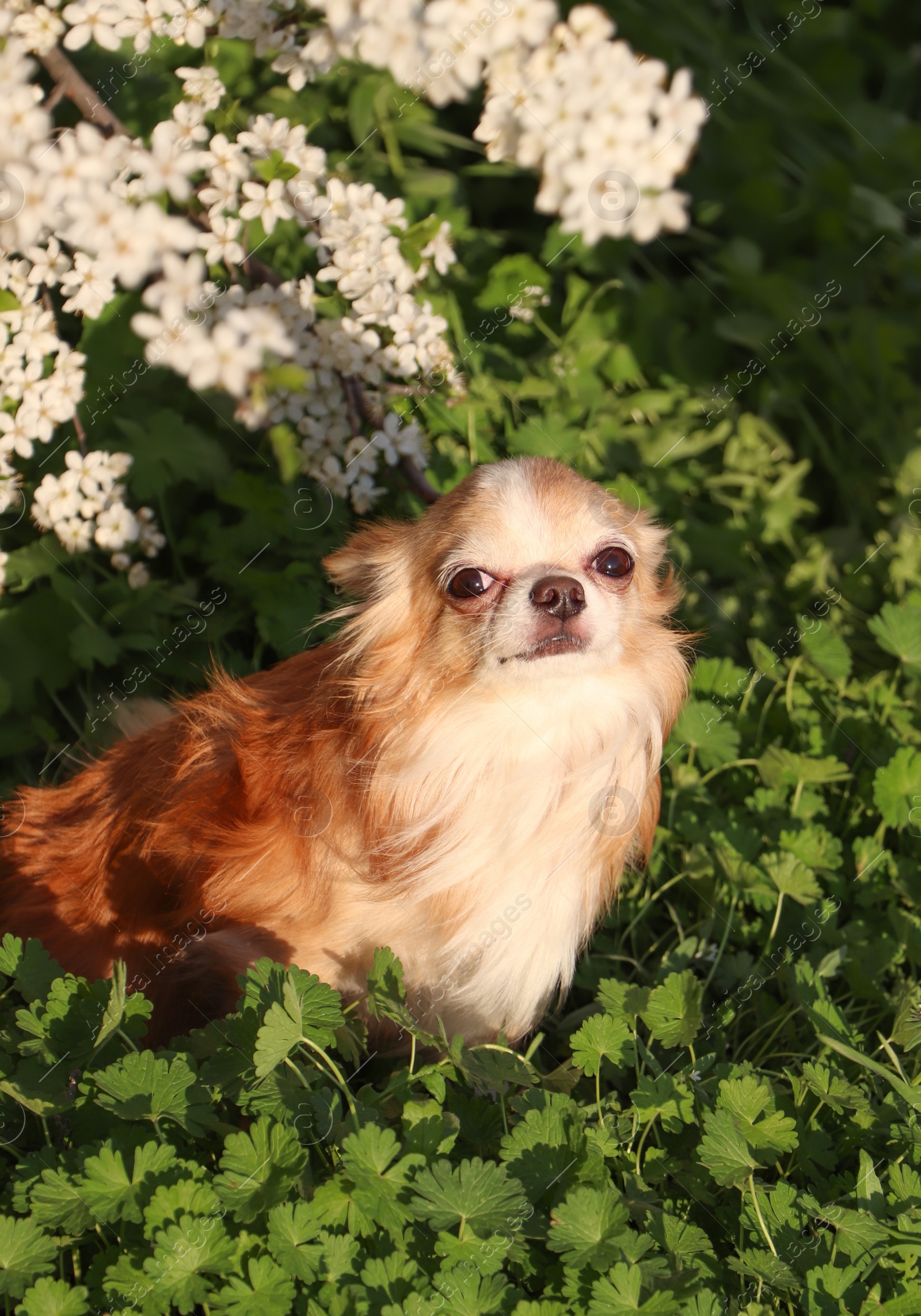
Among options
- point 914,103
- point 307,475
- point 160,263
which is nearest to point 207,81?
point 307,475

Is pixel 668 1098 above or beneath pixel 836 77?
beneath

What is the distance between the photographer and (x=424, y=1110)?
2205mm

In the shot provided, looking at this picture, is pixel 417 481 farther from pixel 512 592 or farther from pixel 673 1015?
pixel 673 1015

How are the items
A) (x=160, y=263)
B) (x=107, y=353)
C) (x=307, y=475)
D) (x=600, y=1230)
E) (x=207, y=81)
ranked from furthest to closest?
(x=307, y=475), (x=107, y=353), (x=207, y=81), (x=600, y=1230), (x=160, y=263)

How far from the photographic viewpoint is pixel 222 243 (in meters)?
2.97

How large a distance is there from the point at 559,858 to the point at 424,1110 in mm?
664

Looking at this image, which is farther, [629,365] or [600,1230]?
[629,365]

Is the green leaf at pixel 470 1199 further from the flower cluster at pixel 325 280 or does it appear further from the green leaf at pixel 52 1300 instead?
the flower cluster at pixel 325 280

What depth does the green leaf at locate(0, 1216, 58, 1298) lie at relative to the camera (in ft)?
6.17

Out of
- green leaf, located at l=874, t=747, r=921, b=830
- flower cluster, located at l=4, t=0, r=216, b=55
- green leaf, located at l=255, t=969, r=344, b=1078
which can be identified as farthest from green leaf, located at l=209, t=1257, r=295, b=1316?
flower cluster, located at l=4, t=0, r=216, b=55

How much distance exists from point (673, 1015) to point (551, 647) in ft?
3.08

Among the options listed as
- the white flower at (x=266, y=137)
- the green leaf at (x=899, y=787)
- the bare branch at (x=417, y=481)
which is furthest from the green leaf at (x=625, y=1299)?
the white flower at (x=266, y=137)

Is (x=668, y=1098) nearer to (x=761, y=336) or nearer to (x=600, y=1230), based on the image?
(x=600, y=1230)

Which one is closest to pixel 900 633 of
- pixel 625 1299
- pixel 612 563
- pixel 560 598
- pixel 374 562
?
pixel 612 563
